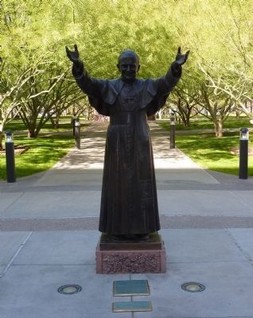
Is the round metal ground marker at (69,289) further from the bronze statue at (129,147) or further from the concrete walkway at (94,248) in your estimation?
the bronze statue at (129,147)

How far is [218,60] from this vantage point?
53.3 feet

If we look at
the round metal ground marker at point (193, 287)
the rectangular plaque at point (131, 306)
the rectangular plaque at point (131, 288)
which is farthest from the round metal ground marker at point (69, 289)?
the round metal ground marker at point (193, 287)

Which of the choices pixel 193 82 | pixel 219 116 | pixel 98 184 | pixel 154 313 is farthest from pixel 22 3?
pixel 219 116

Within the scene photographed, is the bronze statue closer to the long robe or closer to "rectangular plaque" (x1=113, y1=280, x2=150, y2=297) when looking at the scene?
the long robe

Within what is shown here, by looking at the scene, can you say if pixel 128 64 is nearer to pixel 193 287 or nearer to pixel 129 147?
pixel 129 147

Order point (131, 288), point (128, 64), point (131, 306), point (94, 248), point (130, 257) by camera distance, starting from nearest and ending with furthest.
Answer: point (131, 306), point (131, 288), point (128, 64), point (130, 257), point (94, 248)

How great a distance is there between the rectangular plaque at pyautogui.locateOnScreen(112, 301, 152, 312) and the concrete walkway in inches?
2.6

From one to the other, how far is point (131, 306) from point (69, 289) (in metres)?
0.72

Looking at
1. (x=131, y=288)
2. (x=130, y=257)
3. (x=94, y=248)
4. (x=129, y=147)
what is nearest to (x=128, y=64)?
(x=129, y=147)

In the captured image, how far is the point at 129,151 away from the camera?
4.84m

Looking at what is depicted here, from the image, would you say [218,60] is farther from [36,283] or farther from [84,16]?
[36,283]

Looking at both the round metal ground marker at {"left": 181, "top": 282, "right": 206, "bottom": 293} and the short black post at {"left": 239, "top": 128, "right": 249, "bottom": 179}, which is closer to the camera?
the round metal ground marker at {"left": 181, "top": 282, "right": 206, "bottom": 293}

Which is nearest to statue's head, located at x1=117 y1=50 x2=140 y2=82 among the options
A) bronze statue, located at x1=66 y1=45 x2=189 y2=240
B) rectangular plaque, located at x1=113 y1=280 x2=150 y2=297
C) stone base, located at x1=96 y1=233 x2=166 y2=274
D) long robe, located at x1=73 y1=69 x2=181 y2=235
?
bronze statue, located at x1=66 y1=45 x2=189 y2=240

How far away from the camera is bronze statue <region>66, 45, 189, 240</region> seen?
484 centimetres
